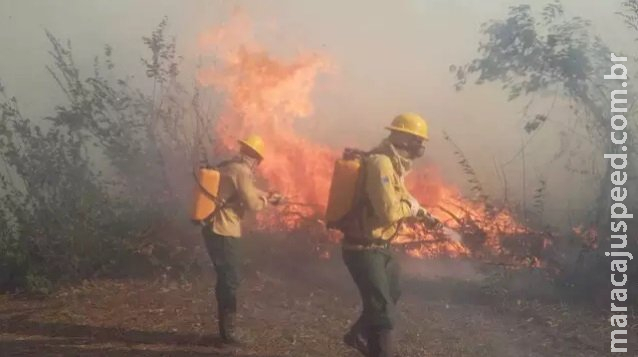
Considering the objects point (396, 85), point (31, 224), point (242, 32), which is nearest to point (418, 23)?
point (396, 85)

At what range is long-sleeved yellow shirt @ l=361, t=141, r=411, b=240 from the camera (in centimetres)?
485

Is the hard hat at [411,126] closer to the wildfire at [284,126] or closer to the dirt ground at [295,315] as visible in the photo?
the dirt ground at [295,315]

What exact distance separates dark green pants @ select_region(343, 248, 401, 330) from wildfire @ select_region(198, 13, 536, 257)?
283cm

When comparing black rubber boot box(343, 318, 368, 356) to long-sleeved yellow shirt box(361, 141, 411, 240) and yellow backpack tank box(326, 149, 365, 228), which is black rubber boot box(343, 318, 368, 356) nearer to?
long-sleeved yellow shirt box(361, 141, 411, 240)

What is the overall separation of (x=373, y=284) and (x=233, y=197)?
175 centimetres

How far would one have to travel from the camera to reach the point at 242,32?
9281mm

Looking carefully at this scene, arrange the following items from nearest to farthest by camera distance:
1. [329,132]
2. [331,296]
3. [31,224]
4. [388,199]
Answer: [388,199]
[331,296]
[31,224]
[329,132]

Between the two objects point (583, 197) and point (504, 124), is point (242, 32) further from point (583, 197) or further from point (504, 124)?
point (583, 197)

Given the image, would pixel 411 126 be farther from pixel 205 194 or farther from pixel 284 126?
pixel 284 126

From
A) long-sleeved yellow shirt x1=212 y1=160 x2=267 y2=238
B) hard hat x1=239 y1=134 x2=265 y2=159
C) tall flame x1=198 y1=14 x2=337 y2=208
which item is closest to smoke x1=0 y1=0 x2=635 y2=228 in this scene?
tall flame x1=198 y1=14 x2=337 y2=208

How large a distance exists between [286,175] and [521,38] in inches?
129

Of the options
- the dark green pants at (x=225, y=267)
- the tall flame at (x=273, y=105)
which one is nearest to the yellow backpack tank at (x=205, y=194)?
the dark green pants at (x=225, y=267)

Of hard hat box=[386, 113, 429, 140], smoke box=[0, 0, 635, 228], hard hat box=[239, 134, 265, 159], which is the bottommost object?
hard hat box=[239, 134, 265, 159]

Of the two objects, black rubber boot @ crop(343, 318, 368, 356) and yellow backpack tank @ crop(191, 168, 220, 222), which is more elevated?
yellow backpack tank @ crop(191, 168, 220, 222)
